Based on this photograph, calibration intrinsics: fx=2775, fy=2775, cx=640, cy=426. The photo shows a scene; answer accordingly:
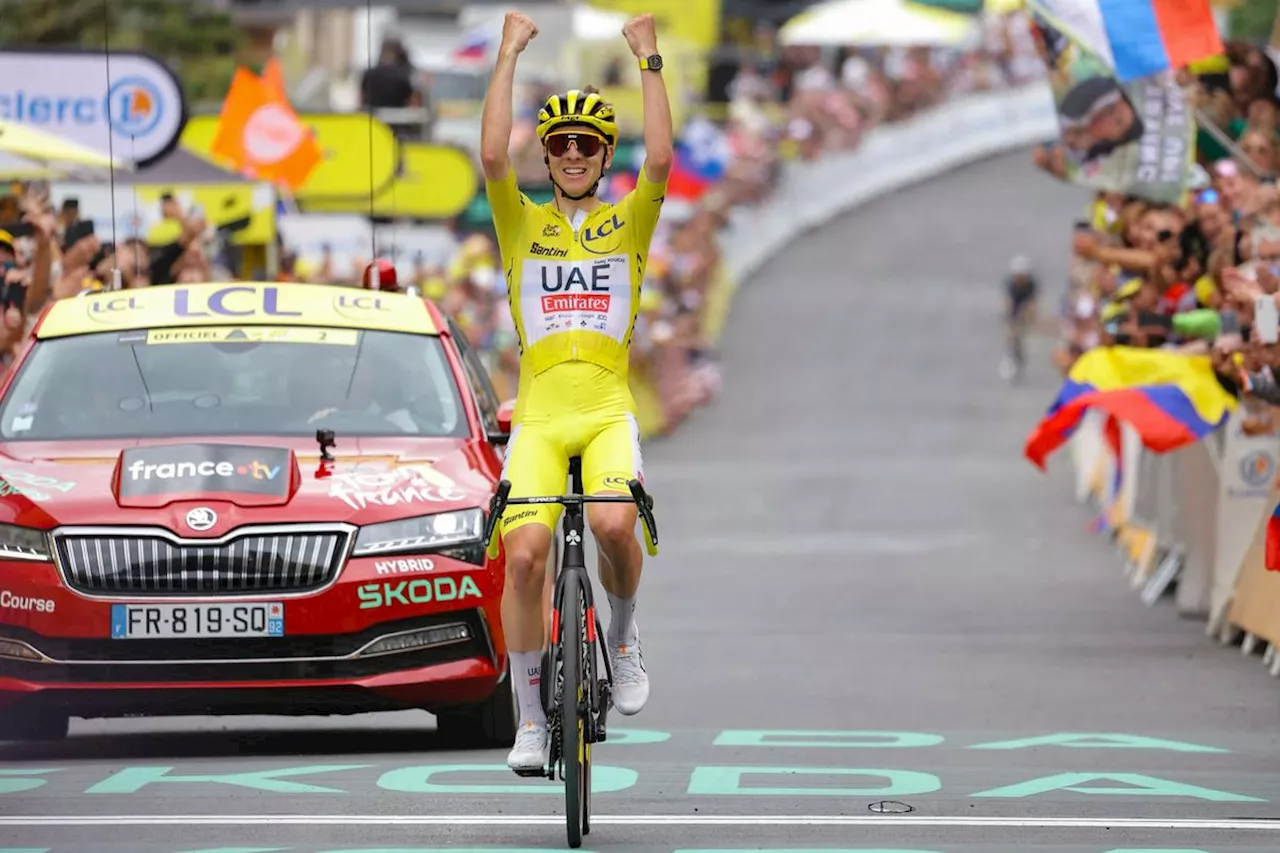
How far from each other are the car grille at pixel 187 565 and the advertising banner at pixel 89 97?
9001 mm

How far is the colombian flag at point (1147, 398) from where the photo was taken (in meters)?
15.1

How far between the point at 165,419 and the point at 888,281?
37567 millimetres

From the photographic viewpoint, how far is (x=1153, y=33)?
1574 cm

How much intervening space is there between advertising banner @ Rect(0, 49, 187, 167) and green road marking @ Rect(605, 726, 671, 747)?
27.3 feet

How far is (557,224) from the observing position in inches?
332

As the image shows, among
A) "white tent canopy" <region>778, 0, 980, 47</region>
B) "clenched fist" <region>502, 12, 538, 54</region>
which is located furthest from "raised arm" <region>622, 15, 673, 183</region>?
"white tent canopy" <region>778, 0, 980, 47</region>

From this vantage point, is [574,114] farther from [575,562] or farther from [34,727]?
[34,727]

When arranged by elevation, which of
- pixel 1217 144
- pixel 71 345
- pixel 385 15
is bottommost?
pixel 71 345

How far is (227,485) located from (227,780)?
1.13m

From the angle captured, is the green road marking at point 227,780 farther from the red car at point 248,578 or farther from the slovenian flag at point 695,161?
the slovenian flag at point 695,161

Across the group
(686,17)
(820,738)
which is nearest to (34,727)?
(820,738)

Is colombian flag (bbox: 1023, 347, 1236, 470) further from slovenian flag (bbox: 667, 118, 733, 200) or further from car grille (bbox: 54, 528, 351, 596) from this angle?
slovenian flag (bbox: 667, 118, 733, 200)

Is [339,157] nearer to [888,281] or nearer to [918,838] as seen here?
[918,838]

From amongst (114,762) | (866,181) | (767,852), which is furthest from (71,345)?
(866,181)
